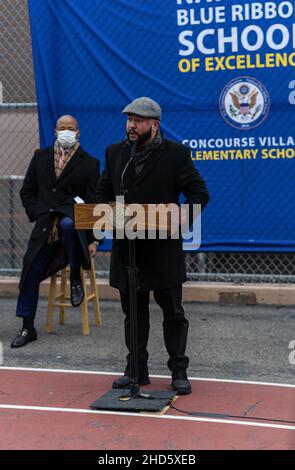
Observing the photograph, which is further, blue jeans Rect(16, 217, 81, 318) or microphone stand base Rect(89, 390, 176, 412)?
blue jeans Rect(16, 217, 81, 318)

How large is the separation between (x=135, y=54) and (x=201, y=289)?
2542 millimetres

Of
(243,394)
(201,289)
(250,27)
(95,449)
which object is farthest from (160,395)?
(250,27)

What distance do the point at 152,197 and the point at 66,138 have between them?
203cm

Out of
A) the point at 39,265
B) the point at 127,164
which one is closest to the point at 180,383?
the point at 127,164

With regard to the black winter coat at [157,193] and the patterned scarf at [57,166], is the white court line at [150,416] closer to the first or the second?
the black winter coat at [157,193]

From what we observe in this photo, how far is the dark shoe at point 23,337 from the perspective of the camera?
7.30m

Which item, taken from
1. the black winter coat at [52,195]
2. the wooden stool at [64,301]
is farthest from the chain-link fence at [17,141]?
the black winter coat at [52,195]

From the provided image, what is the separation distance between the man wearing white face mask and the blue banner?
127cm

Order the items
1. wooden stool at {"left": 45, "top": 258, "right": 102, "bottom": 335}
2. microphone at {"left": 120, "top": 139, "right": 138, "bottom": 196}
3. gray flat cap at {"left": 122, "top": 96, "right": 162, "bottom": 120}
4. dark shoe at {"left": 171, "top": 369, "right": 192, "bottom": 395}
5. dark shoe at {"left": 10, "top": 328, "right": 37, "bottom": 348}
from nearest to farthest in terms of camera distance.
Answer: microphone at {"left": 120, "top": 139, "right": 138, "bottom": 196}
gray flat cap at {"left": 122, "top": 96, "right": 162, "bottom": 120}
dark shoe at {"left": 171, "top": 369, "right": 192, "bottom": 395}
dark shoe at {"left": 10, "top": 328, "right": 37, "bottom": 348}
wooden stool at {"left": 45, "top": 258, "right": 102, "bottom": 335}

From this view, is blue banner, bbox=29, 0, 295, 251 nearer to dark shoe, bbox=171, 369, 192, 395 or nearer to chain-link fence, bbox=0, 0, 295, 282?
chain-link fence, bbox=0, 0, 295, 282

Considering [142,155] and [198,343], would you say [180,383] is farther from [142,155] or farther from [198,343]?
[142,155]

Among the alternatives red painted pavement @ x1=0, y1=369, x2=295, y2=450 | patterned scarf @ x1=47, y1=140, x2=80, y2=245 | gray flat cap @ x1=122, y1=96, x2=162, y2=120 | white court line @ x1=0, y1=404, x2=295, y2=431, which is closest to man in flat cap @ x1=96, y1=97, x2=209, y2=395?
gray flat cap @ x1=122, y1=96, x2=162, y2=120

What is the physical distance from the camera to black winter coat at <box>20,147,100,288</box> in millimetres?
7461

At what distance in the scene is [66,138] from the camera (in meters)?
7.49
